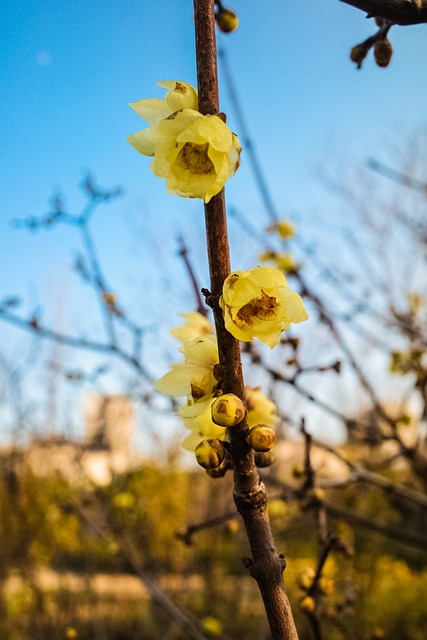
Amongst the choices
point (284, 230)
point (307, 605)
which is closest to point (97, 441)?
point (284, 230)

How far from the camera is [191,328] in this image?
4.17ft

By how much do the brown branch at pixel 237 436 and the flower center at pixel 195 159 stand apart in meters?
0.08

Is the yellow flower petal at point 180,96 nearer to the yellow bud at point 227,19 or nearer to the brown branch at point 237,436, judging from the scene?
the brown branch at point 237,436

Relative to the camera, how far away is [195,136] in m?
0.82

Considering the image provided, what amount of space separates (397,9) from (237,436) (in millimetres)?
801

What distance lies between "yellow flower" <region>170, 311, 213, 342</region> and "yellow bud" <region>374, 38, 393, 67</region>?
705 millimetres

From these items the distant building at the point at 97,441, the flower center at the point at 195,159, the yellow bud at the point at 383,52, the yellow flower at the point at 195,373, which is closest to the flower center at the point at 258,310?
the yellow flower at the point at 195,373

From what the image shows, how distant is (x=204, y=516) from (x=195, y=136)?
30.8ft

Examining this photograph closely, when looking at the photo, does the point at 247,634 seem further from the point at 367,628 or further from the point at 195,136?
the point at 195,136

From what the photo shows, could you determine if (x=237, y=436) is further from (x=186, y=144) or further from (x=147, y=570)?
(x=147, y=570)

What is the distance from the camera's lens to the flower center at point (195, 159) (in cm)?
85

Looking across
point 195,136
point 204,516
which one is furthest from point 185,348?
point 204,516

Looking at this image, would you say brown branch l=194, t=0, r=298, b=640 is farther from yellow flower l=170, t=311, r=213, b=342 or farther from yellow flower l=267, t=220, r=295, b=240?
yellow flower l=267, t=220, r=295, b=240

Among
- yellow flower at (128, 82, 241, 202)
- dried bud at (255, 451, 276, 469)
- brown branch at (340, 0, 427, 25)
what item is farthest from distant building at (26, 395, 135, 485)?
brown branch at (340, 0, 427, 25)
